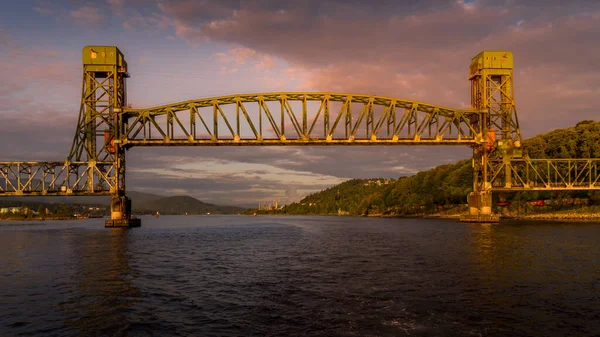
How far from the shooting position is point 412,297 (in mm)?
19094

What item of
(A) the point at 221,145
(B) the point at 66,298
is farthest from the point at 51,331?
(A) the point at 221,145

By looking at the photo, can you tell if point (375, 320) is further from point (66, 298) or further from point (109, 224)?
point (109, 224)

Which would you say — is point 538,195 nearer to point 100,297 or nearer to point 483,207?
point 483,207

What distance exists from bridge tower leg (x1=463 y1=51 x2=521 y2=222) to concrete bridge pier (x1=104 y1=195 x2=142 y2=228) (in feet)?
209

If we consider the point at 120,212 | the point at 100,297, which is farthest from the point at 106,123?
the point at 100,297

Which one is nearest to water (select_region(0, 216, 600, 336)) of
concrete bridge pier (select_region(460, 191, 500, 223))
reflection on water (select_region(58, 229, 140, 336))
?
reflection on water (select_region(58, 229, 140, 336))

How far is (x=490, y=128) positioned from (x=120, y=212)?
2723 inches

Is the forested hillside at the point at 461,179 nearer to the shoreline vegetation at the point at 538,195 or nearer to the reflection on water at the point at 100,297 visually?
the shoreline vegetation at the point at 538,195

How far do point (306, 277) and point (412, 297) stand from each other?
7042 mm

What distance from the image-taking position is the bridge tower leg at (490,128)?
262 ft

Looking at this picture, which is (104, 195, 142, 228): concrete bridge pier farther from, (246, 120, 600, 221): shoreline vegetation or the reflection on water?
(246, 120, 600, 221): shoreline vegetation

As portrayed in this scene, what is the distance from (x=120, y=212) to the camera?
73500mm

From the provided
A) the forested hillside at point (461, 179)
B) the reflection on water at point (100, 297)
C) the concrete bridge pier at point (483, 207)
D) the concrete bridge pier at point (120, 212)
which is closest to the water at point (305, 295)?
the reflection on water at point (100, 297)

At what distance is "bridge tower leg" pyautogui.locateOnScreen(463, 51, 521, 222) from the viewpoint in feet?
262
